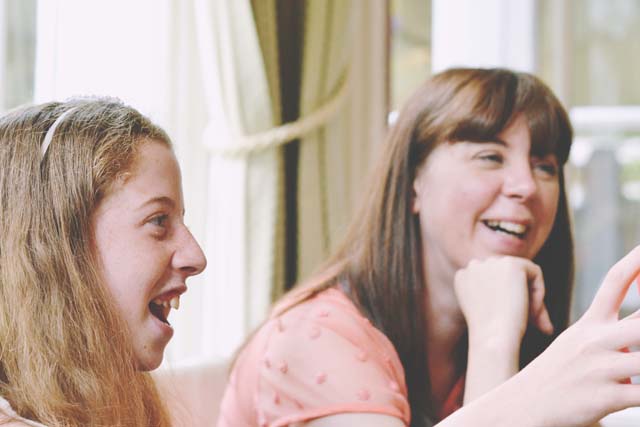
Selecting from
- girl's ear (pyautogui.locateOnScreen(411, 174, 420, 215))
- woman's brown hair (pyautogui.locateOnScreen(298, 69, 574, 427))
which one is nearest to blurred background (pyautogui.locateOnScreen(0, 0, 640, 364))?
woman's brown hair (pyautogui.locateOnScreen(298, 69, 574, 427))

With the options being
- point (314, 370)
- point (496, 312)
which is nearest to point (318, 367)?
point (314, 370)

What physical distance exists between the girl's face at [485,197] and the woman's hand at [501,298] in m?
0.05

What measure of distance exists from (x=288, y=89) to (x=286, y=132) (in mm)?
127

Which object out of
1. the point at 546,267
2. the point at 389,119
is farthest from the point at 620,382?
the point at 389,119

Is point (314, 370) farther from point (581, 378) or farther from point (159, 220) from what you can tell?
point (581, 378)

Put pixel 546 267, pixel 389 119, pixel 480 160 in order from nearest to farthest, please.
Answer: pixel 480 160 < pixel 546 267 < pixel 389 119

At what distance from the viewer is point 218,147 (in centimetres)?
216

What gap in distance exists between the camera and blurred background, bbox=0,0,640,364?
1.85 metres

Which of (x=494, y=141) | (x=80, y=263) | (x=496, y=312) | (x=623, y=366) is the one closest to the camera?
(x=623, y=366)

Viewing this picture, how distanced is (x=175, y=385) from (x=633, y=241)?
2131 millimetres

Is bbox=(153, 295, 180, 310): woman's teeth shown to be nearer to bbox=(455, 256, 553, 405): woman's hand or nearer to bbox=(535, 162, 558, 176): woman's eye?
bbox=(455, 256, 553, 405): woman's hand

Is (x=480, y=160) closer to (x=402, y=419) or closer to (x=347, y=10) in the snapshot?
(x=402, y=419)

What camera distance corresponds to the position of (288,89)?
2408 millimetres

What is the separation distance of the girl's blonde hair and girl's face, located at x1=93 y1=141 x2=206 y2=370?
0.01m
